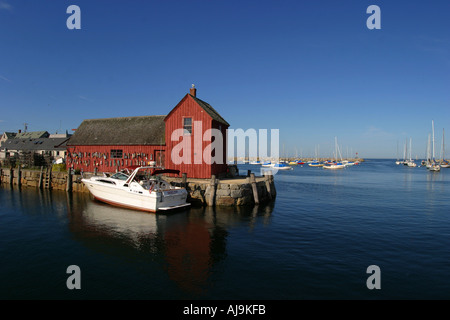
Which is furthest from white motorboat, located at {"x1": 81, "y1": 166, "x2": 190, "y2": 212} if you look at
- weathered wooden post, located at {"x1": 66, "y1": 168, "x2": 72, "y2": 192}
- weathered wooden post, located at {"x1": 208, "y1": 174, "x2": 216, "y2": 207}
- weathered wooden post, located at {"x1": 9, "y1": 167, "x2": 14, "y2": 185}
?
weathered wooden post, located at {"x1": 9, "y1": 167, "x2": 14, "y2": 185}

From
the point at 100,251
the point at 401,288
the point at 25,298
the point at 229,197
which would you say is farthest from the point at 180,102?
the point at 401,288

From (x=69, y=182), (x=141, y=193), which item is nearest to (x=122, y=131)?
(x=69, y=182)

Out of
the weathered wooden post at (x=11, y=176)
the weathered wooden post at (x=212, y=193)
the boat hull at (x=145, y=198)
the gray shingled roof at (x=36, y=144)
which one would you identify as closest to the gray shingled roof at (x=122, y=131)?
the boat hull at (x=145, y=198)

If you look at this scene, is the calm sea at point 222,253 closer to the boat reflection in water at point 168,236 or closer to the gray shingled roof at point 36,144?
the boat reflection in water at point 168,236

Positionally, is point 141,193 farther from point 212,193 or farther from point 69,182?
point 69,182

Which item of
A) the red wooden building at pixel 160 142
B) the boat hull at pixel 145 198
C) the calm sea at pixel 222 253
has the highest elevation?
the red wooden building at pixel 160 142

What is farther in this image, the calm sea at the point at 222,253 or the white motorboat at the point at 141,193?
the white motorboat at the point at 141,193

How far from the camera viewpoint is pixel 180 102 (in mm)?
25672

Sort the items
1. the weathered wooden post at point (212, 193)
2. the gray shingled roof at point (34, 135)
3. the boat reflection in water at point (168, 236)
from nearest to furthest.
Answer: the boat reflection in water at point (168, 236) → the weathered wooden post at point (212, 193) → the gray shingled roof at point (34, 135)

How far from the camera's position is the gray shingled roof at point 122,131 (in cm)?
2945

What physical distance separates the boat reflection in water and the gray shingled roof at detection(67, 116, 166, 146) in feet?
30.3

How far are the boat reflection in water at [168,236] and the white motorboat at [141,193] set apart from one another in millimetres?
602

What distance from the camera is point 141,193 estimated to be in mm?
19594

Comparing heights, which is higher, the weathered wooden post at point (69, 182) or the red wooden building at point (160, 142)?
the red wooden building at point (160, 142)
